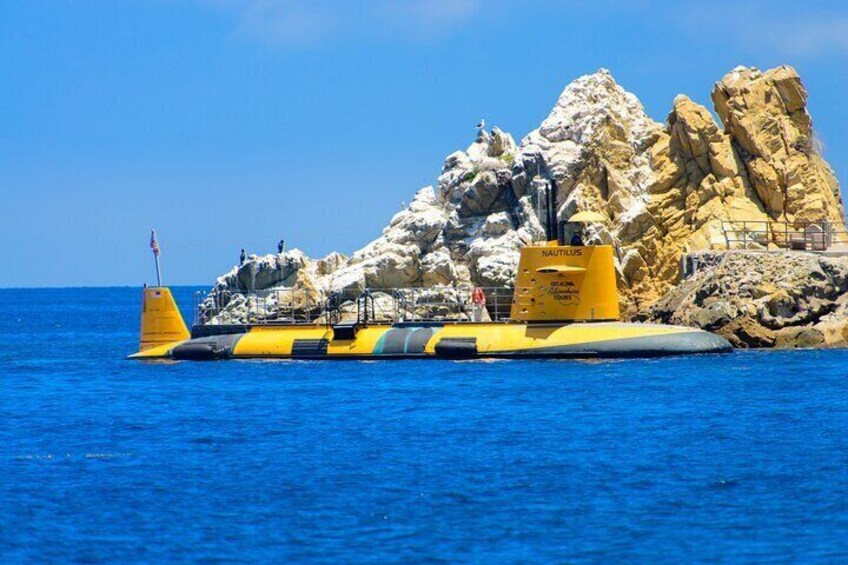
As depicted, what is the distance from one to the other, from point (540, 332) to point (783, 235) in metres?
14.3

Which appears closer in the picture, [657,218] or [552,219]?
[552,219]

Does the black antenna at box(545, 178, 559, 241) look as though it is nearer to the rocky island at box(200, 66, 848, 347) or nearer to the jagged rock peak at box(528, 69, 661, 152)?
the rocky island at box(200, 66, 848, 347)

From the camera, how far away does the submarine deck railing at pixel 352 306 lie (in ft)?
187

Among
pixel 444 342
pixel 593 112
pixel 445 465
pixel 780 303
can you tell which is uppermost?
pixel 593 112

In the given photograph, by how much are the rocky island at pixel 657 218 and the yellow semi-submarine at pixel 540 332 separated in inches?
152

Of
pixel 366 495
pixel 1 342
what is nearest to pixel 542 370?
pixel 366 495

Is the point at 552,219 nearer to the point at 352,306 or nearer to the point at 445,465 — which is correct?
the point at 352,306

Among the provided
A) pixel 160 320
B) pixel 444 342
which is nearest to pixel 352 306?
pixel 160 320

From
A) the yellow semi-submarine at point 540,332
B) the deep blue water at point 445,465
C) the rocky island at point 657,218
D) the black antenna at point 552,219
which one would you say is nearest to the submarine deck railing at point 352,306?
the rocky island at point 657,218

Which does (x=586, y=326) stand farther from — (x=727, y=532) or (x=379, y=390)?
(x=727, y=532)

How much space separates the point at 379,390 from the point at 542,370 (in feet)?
18.6

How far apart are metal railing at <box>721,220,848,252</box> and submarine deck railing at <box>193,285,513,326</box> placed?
930 cm

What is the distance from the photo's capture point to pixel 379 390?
41.1 m

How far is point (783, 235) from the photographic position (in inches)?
2180
